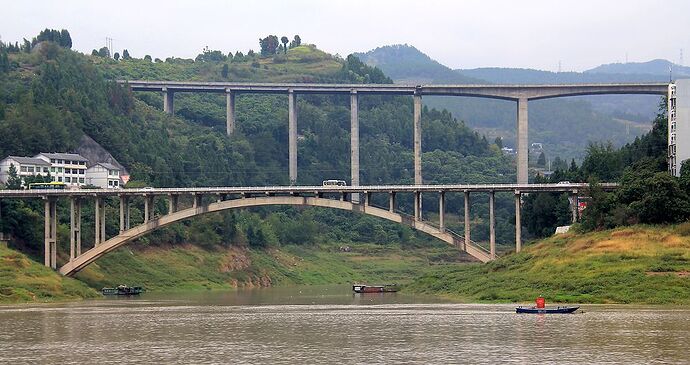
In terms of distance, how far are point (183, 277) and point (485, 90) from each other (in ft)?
189

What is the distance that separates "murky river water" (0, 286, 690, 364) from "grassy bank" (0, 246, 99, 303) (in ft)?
31.6

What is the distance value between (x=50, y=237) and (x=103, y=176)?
118 ft

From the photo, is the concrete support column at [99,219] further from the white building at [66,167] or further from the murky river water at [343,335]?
the white building at [66,167]

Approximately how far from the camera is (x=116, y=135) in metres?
183

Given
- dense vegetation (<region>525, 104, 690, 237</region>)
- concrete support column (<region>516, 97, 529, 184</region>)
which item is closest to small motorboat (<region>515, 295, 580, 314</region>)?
dense vegetation (<region>525, 104, 690, 237</region>)

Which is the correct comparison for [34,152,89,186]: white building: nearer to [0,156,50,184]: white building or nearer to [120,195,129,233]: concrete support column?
[0,156,50,184]: white building

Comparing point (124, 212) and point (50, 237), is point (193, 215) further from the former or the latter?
point (50, 237)

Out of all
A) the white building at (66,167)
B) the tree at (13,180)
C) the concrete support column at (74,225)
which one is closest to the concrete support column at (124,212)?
the concrete support column at (74,225)

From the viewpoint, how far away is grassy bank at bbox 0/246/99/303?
389 ft

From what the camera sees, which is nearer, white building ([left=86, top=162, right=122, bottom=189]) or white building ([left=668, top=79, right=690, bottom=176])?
white building ([left=668, top=79, right=690, bottom=176])

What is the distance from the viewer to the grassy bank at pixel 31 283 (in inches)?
4670

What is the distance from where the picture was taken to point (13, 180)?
14825 cm

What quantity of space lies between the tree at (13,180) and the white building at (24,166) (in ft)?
3.34

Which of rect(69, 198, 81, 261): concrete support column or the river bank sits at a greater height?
rect(69, 198, 81, 261): concrete support column
